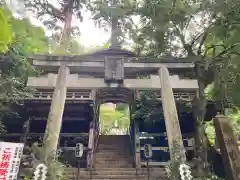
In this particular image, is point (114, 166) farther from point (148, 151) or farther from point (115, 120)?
point (115, 120)

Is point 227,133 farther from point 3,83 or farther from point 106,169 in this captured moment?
point 3,83

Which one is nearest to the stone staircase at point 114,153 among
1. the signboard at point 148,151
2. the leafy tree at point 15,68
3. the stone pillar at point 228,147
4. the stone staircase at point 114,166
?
the stone staircase at point 114,166

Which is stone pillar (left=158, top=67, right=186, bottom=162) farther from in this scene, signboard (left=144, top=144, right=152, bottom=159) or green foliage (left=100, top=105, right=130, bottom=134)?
green foliage (left=100, top=105, right=130, bottom=134)

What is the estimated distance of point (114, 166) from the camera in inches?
456

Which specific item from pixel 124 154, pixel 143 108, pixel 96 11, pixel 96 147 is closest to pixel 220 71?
pixel 143 108

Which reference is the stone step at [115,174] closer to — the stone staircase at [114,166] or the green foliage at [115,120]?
the stone staircase at [114,166]

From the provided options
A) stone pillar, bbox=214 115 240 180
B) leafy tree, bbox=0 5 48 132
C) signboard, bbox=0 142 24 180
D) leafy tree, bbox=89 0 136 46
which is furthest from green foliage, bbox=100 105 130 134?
signboard, bbox=0 142 24 180

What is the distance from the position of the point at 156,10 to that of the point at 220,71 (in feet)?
14.2

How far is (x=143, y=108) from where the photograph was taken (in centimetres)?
1198

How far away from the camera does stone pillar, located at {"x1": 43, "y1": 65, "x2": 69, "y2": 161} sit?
7.83 metres

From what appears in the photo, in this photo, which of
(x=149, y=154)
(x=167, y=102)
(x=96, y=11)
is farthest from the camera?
(x=96, y=11)

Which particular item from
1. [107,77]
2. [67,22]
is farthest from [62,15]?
[107,77]

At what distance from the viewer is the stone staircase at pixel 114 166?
32.3 feet

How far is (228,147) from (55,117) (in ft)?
20.8
